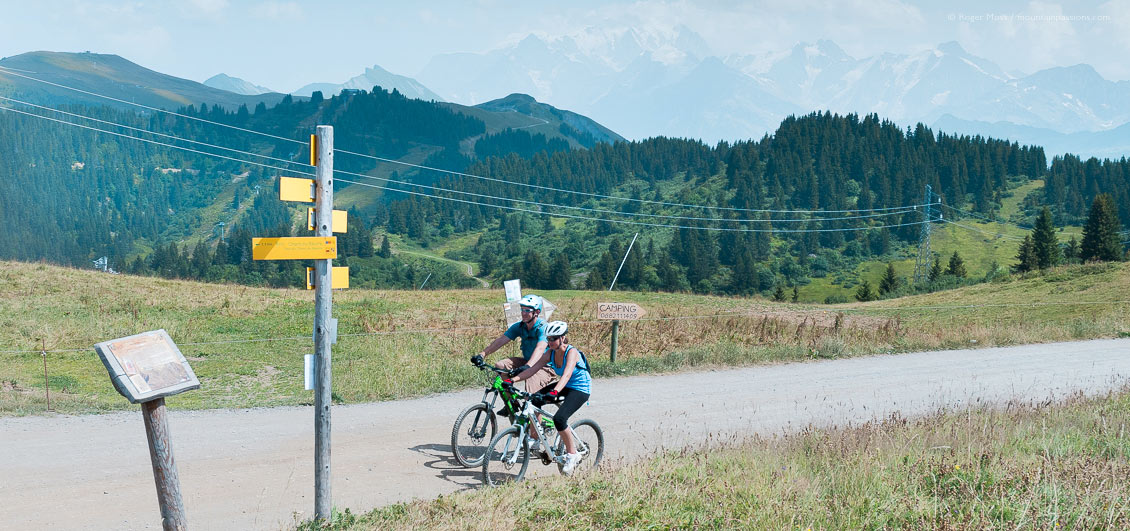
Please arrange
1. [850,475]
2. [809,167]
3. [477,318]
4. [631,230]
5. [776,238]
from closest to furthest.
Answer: [850,475] → [477,318] → [776,238] → [631,230] → [809,167]

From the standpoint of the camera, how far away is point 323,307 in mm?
6777

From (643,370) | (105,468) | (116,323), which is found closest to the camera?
(105,468)

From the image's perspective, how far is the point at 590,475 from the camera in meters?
8.29

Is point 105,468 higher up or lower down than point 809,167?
lower down

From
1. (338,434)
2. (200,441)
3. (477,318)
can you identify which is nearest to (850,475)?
(338,434)

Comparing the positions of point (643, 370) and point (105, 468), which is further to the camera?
point (643, 370)

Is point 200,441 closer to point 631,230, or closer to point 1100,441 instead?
point 1100,441

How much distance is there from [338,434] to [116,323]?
1392 centimetres

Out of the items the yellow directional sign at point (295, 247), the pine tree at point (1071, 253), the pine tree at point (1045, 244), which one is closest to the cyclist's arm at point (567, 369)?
the yellow directional sign at point (295, 247)

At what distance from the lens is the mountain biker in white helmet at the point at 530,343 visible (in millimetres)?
9398

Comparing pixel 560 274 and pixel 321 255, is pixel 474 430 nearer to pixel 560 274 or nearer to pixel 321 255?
pixel 321 255

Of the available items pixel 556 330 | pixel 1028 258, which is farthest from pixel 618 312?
pixel 1028 258

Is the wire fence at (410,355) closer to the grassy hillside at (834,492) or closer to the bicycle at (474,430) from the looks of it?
the bicycle at (474,430)

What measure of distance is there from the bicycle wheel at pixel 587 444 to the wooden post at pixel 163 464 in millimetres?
4147
